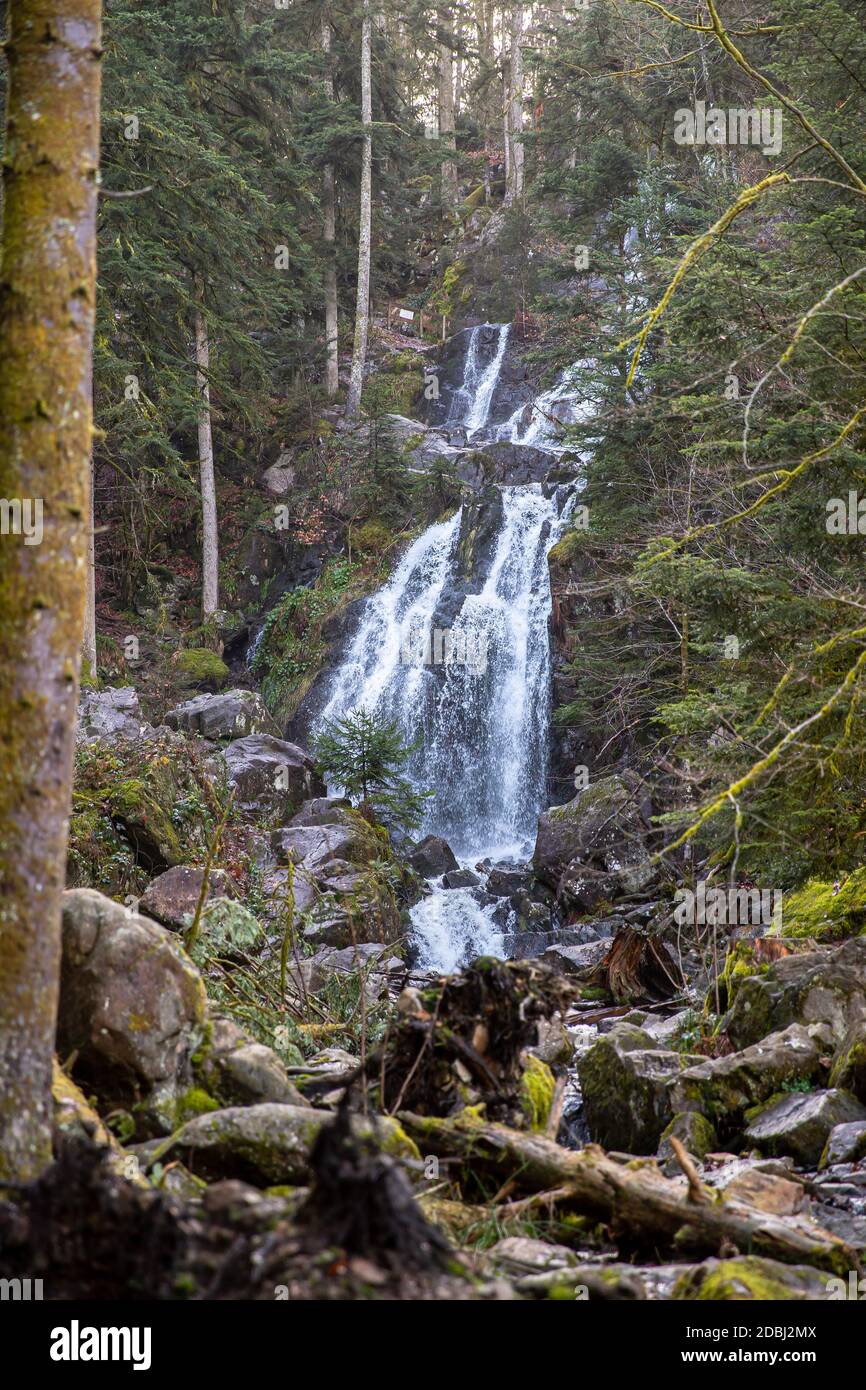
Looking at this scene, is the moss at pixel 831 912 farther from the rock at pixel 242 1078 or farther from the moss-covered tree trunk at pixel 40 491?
the moss-covered tree trunk at pixel 40 491

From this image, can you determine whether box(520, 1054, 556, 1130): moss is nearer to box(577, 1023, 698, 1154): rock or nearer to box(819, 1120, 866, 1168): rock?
box(577, 1023, 698, 1154): rock

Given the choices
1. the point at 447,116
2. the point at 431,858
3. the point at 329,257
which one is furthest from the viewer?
the point at 447,116

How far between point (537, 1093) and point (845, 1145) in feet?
5.24

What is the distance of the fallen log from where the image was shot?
369cm

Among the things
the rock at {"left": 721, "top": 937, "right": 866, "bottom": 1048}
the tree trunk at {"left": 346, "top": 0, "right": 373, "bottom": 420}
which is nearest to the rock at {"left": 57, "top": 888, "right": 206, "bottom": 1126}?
the rock at {"left": 721, "top": 937, "right": 866, "bottom": 1048}

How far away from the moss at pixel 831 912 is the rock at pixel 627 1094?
2.28 m

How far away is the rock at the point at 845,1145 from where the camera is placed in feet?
16.6

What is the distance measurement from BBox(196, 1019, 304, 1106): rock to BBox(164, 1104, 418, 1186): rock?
1.91 feet

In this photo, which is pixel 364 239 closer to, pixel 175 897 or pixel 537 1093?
pixel 175 897

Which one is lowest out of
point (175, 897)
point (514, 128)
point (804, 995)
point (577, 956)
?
point (577, 956)

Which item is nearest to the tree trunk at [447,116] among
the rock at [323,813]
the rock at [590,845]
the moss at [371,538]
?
the moss at [371,538]

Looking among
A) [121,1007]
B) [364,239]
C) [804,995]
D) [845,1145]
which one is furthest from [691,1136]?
[364,239]

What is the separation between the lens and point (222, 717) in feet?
57.8
